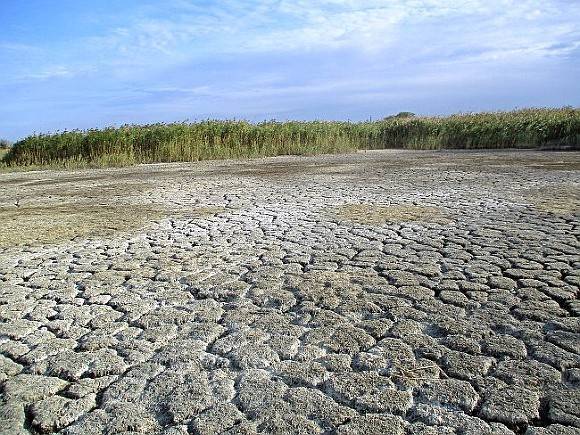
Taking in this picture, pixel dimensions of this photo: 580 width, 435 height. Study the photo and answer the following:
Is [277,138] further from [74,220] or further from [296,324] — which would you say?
[296,324]

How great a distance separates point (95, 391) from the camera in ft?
8.14

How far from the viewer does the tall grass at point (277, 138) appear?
1980cm

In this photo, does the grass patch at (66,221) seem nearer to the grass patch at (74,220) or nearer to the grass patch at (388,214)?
the grass patch at (74,220)

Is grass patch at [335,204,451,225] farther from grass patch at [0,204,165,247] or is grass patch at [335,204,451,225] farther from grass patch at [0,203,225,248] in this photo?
grass patch at [0,204,165,247]

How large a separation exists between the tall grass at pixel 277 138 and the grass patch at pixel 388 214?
511 inches

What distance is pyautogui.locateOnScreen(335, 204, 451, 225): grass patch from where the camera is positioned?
610cm

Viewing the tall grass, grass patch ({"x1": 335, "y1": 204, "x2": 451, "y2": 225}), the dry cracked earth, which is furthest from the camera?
the tall grass

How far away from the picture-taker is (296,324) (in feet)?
10.4

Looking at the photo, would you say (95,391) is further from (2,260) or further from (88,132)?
(88,132)

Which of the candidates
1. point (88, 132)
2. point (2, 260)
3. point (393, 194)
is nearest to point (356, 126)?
point (88, 132)

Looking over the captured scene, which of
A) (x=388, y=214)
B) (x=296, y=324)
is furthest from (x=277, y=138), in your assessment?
(x=296, y=324)

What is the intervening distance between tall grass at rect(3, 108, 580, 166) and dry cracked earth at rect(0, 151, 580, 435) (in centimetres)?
1357

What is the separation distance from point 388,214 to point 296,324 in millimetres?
3593

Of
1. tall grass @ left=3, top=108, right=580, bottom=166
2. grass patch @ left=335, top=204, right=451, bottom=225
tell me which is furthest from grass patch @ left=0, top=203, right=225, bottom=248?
tall grass @ left=3, top=108, right=580, bottom=166
